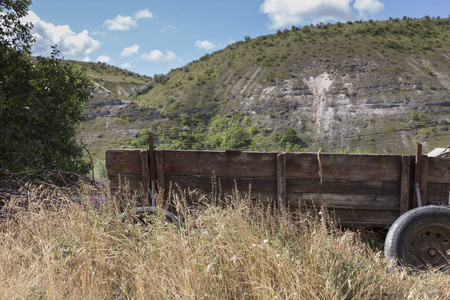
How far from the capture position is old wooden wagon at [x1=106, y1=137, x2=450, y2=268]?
4.54 meters

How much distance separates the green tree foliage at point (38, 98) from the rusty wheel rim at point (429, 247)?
22.8 ft

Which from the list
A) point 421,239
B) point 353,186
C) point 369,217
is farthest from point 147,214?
point 421,239

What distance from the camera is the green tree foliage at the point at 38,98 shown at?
26.6ft

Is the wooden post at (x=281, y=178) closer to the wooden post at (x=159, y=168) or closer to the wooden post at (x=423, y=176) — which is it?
→ the wooden post at (x=159, y=168)

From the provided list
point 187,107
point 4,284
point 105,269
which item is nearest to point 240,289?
point 105,269

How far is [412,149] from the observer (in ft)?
165

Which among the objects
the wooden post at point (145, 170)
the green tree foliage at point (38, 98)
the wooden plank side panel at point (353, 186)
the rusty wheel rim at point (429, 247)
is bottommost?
the rusty wheel rim at point (429, 247)

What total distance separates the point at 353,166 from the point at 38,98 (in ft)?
24.3

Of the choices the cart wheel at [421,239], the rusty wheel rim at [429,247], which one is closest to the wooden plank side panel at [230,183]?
the cart wheel at [421,239]

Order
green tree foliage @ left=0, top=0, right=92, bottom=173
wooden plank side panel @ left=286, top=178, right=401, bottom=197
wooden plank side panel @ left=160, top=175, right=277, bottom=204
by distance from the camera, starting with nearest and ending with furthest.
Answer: wooden plank side panel @ left=286, top=178, right=401, bottom=197
wooden plank side panel @ left=160, top=175, right=277, bottom=204
green tree foliage @ left=0, top=0, right=92, bottom=173

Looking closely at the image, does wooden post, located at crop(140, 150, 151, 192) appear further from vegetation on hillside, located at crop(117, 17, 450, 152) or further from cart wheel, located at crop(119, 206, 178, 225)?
vegetation on hillside, located at crop(117, 17, 450, 152)

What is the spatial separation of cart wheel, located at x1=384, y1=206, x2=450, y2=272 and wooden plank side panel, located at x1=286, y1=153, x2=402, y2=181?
2.21 ft

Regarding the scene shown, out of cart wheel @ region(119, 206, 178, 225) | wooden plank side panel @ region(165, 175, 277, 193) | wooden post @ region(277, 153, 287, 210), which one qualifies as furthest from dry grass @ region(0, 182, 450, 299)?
wooden plank side panel @ region(165, 175, 277, 193)

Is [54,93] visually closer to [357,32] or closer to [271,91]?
[271,91]
